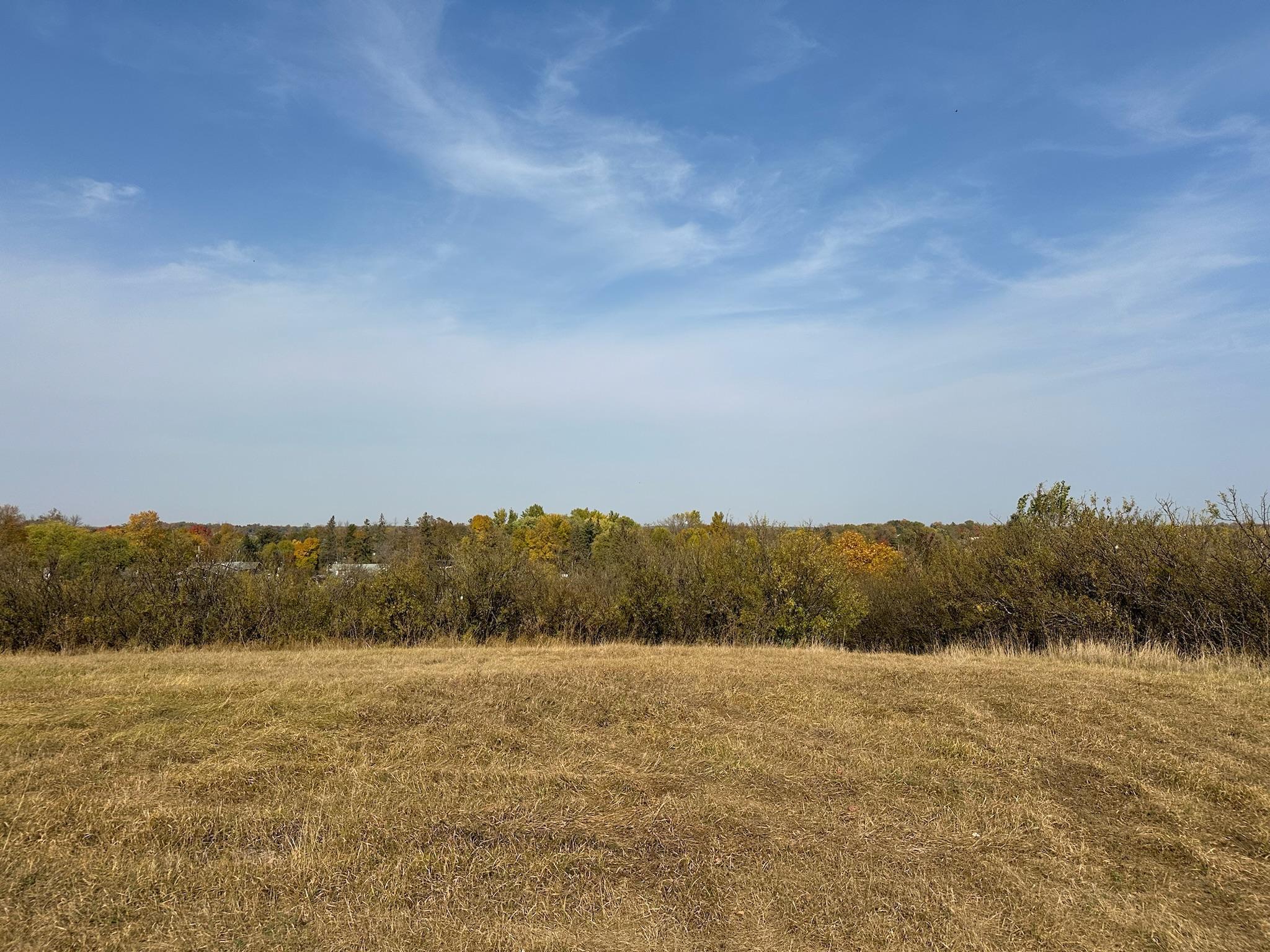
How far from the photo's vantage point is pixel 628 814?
5535 millimetres

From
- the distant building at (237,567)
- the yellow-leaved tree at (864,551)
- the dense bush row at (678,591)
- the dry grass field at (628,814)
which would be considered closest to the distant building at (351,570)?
the dense bush row at (678,591)

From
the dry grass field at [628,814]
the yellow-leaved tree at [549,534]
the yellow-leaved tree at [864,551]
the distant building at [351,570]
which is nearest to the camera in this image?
the dry grass field at [628,814]

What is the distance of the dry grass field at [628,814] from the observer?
4129 mm

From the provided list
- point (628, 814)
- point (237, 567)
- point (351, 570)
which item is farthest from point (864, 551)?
point (628, 814)

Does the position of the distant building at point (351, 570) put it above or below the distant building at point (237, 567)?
below

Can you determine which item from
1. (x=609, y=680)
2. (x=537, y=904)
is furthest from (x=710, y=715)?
(x=537, y=904)

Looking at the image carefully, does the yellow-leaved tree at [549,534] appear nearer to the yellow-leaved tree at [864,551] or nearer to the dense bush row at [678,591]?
the yellow-leaved tree at [864,551]

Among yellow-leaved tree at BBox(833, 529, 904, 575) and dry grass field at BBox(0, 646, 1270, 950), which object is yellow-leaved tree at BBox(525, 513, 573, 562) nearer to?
yellow-leaved tree at BBox(833, 529, 904, 575)

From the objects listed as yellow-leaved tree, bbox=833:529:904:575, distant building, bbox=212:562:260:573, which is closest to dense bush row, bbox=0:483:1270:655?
distant building, bbox=212:562:260:573

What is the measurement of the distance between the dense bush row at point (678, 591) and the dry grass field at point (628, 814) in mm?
6130

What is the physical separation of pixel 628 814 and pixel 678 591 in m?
13.1

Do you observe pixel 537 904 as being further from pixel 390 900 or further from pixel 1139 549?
pixel 1139 549

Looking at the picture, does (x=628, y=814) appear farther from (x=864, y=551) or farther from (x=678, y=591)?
(x=864, y=551)

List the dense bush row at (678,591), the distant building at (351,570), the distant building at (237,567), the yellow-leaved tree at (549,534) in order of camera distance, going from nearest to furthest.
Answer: the dense bush row at (678,591), the distant building at (237,567), the distant building at (351,570), the yellow-leaved tree at (549,534)
